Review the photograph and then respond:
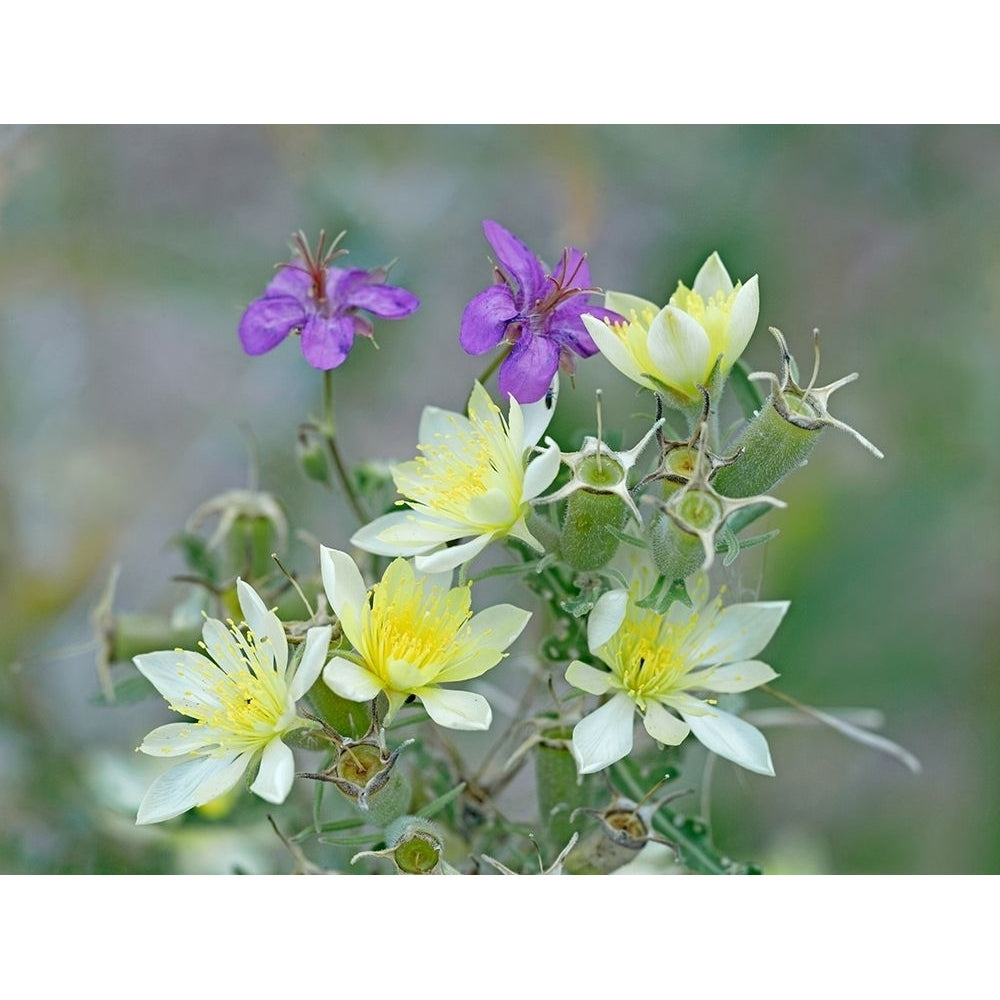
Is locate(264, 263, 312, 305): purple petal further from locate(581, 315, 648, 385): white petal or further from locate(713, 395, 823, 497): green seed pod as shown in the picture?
locate(713, 395, 823, 497): green seed pod

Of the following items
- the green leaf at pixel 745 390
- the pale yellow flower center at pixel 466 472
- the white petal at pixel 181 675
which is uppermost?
the green leaf at pixel 745 390

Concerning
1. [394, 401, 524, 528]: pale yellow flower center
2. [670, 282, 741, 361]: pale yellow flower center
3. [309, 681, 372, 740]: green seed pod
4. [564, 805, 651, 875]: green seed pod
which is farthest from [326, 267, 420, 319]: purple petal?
[564, 805, 651, 875]: green seed pod

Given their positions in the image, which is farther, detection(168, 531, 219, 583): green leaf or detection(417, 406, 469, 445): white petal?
detection(168, 531, 219, 583): green leaf

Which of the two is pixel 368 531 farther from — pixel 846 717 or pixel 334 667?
pixel 846 717

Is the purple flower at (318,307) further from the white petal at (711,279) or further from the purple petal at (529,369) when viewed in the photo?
the white petal at (711,279)

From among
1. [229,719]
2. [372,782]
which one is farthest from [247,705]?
[372,782]

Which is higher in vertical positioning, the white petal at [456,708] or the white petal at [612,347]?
the white petal at [612,347]

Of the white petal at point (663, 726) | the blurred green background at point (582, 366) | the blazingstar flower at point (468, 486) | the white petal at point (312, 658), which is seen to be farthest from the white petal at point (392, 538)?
the blurred green background at point (582, 366)
